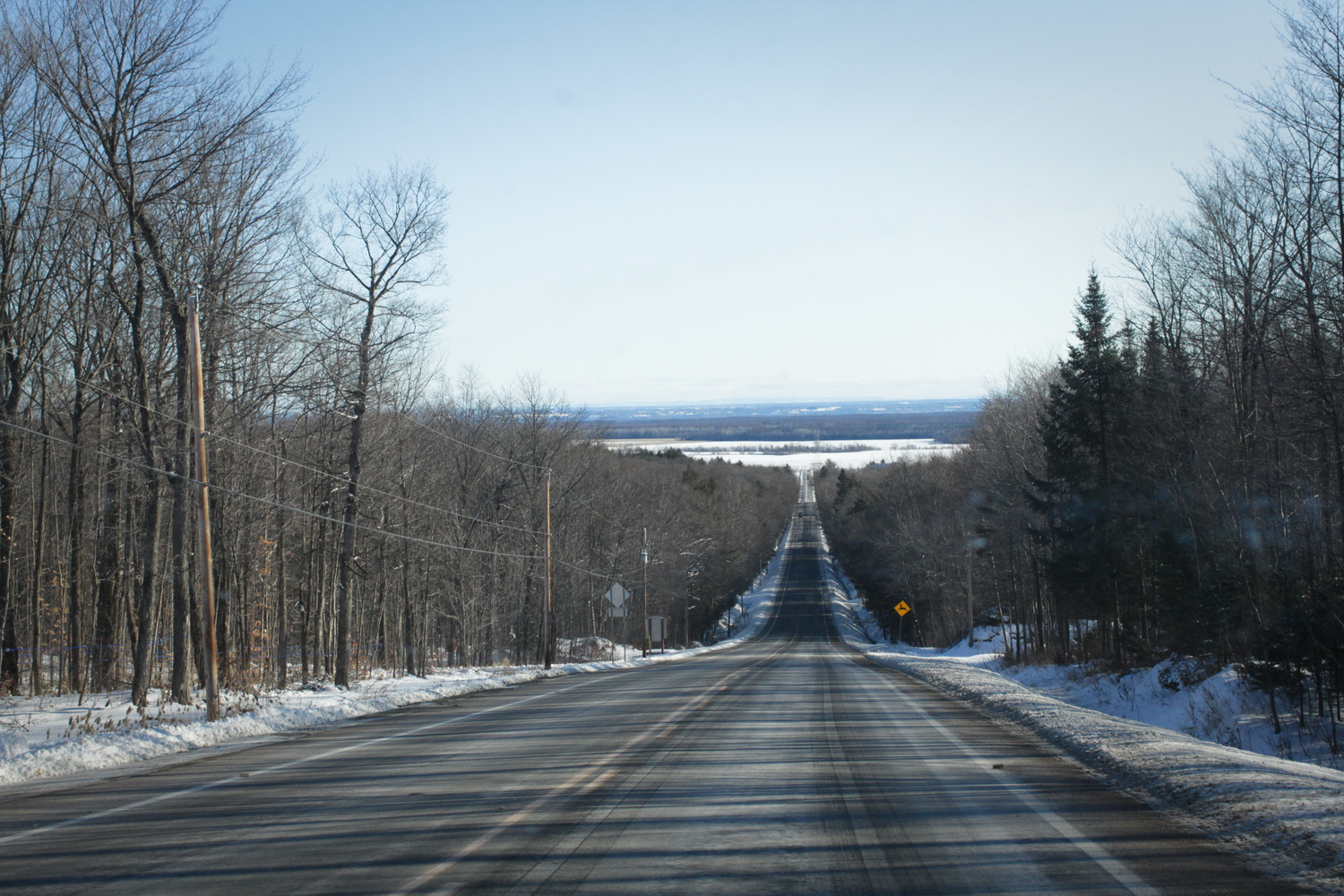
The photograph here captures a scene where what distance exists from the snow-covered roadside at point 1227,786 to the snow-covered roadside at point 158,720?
36.6 ft

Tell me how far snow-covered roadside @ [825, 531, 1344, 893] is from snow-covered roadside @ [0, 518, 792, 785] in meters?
11.2

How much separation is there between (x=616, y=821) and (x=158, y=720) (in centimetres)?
958

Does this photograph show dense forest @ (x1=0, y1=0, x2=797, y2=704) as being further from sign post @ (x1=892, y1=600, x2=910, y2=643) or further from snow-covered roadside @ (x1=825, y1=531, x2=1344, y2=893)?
sign post @ (x1=892, y1=600, x2=910, y2=643)

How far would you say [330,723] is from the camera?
47.7 feet

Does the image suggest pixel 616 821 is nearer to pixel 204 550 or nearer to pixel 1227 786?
pixel 1227 786

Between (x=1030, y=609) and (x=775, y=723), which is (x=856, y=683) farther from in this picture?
(x=1030, y=609)

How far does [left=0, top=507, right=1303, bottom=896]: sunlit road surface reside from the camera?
5.62m

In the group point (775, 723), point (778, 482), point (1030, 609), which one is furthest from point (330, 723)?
point (778, 482)

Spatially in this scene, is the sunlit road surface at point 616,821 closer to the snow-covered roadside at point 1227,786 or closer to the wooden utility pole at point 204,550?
the snow-covered roadside at point 1227,786

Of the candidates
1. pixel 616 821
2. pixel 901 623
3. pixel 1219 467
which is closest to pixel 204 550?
pixel 616 821

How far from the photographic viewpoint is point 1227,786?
7.86m

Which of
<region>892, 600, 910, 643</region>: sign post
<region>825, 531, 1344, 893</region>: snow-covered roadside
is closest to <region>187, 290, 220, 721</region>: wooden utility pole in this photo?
<region>825, 531, 1344, 893</region>: snow-covered roadside

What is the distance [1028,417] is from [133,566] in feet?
127

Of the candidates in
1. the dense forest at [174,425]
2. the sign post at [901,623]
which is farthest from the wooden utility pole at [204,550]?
the sign post at [901,623]
